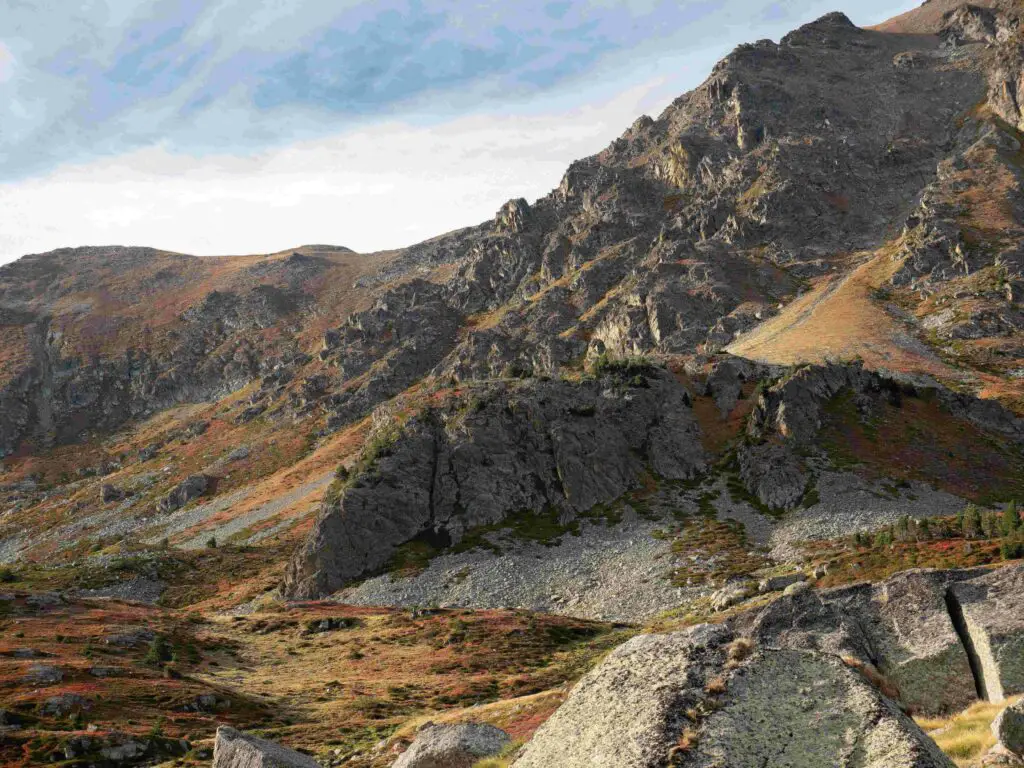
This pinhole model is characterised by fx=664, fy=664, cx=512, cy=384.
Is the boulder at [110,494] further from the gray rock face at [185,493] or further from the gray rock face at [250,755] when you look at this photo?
the gray rock face at [250,755]

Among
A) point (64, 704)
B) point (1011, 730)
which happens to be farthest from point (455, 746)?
point (64, 704)

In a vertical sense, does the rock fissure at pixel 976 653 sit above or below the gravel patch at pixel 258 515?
above

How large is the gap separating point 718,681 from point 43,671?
160ft

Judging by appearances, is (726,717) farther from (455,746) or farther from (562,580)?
(562,580)

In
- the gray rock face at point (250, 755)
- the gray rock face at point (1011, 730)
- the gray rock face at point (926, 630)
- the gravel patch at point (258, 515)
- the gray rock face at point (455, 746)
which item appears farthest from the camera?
the gravel patch at point (258, 515)

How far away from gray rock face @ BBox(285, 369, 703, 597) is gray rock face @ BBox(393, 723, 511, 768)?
6280 centimetres

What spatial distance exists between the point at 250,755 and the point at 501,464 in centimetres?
7047

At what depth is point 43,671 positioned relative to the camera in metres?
41.7

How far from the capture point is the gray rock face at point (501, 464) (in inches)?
3140

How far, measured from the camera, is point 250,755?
1609 cm

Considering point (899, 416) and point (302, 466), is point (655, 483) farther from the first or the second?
point (302, 466)

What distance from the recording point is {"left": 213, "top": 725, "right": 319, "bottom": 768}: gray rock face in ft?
51.3

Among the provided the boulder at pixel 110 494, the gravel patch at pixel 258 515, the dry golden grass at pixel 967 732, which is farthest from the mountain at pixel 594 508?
the boulder at pixel 110 494

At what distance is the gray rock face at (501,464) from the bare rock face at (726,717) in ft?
236
